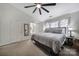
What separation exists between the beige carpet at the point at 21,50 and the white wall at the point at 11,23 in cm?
12

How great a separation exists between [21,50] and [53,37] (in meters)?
0.73

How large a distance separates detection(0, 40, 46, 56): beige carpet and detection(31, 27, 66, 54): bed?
0.20 meters

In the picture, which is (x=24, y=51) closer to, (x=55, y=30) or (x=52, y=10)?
(x=55, y=30)

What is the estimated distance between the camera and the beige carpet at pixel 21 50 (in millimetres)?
2127

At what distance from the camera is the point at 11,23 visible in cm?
213

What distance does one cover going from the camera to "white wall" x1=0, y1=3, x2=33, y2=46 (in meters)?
2.11

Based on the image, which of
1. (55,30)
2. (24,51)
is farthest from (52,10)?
(24,51)

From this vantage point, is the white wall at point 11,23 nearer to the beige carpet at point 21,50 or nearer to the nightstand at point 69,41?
the beige carpet at point 21,50

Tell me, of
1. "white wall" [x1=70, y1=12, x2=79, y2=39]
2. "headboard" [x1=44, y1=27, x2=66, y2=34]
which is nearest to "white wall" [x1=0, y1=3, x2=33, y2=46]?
"headboard" [x1=44, y1=27, x2=66, y2=34]

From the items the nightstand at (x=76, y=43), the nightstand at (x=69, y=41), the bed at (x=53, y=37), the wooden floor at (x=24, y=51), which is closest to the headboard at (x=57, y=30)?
the bed at (x=53, y=37)

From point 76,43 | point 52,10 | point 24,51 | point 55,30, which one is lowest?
point 24,51

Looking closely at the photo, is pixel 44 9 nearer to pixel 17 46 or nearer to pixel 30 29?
pixel 30 29

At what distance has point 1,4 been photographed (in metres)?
2.10

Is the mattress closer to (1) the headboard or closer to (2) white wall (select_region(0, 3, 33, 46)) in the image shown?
(1) the headboard
